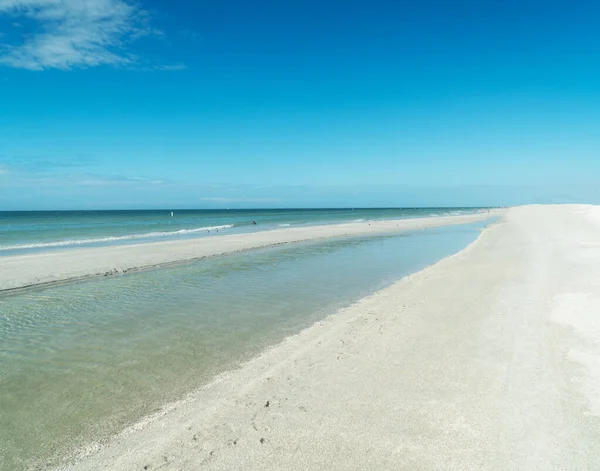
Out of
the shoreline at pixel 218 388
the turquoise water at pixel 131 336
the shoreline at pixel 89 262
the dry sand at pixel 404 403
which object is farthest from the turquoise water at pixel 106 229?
the dry sand at pixel 404 403

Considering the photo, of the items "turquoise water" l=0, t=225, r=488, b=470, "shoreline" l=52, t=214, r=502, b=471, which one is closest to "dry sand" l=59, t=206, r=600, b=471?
"shoreline" l=52, t=214, r=502, b=471

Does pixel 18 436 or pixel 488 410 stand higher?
pixel 488 410

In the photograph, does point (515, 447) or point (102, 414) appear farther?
point (102, 414)

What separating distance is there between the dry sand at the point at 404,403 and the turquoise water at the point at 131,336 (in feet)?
2.51

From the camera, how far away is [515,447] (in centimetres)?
446

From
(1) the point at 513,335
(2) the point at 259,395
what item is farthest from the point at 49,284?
(1) the point at 513,335

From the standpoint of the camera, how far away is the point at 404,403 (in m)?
5.52

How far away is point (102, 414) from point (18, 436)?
1.07m

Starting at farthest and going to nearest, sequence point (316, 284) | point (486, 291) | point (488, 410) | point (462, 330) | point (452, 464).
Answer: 1. point (316, 284)
2. point (486, 291)
3. point (462, 330)
4. point (488, 410)
5. point (452, 464)

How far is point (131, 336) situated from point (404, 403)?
23.1 feet

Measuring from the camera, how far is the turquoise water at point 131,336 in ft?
18.7

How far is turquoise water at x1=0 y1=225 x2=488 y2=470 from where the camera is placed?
570cm

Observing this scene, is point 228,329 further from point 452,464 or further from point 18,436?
point 452,464

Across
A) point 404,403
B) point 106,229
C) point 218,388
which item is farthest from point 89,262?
point 106,229
